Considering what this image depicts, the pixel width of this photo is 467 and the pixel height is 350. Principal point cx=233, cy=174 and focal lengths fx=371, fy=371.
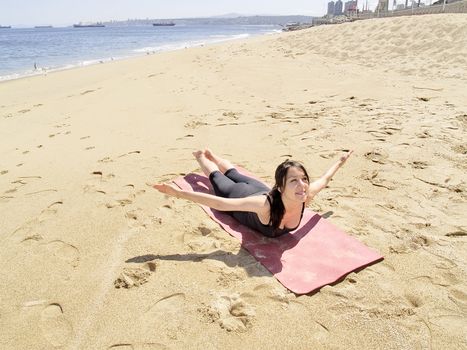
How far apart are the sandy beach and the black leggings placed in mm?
330

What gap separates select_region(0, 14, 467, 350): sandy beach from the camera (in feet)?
7.58


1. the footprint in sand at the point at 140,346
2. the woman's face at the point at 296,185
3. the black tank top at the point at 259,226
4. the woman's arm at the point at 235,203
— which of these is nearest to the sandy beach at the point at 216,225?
the footprint in sand at the point at 140,346

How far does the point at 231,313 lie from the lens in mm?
2410

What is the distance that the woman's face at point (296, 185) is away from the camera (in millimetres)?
2871

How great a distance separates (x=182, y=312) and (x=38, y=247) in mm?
1544

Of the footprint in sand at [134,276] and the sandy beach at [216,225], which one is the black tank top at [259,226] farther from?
the footprint in sand at [134,276]

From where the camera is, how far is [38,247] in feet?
10.4

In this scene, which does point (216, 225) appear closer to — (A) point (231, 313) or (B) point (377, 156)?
(A) point (231, 313)

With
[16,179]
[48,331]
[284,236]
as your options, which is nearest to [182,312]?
[48,331]

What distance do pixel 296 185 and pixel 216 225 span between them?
947 mm

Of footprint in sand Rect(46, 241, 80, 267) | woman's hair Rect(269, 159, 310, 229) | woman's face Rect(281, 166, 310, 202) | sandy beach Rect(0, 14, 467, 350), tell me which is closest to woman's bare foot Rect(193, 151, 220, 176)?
sandy beach Rect(0, 14, 467, 350)

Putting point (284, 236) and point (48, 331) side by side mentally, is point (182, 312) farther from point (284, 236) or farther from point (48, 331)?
point (284, 236)

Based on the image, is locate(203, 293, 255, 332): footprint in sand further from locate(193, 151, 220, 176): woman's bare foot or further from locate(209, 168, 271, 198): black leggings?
locate(193, 151, 220, 176): woman's bare foot

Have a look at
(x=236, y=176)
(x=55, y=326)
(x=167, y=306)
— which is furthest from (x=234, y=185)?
(x=55, y=326)
